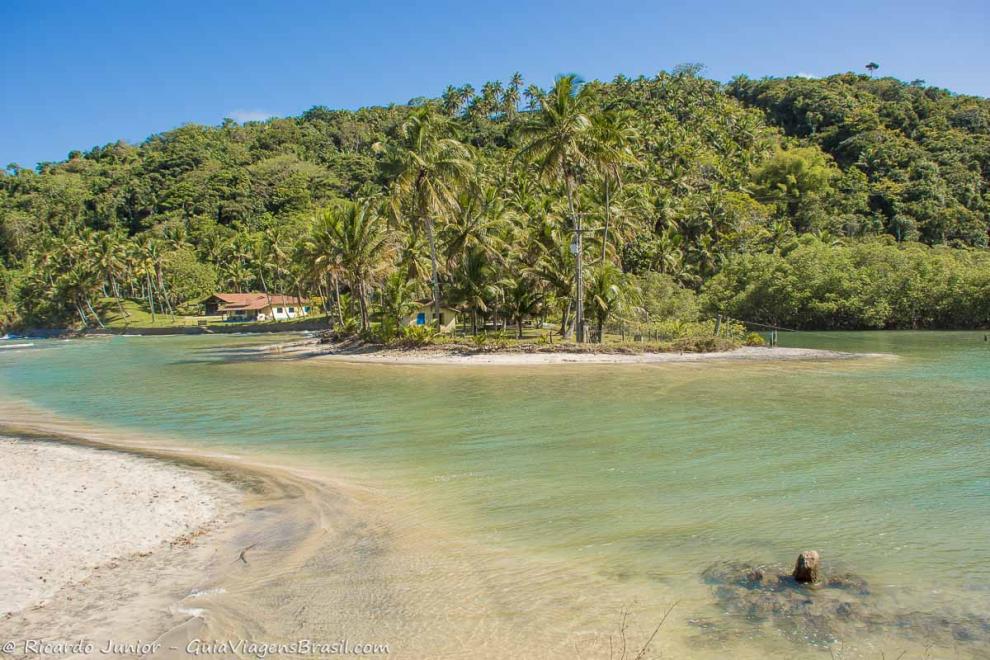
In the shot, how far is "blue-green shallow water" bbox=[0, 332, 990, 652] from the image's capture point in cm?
854

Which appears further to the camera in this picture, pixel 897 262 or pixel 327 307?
pixel 327 307

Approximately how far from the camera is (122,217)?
112250mm

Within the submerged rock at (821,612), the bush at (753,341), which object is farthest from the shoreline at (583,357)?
the submerged rock at (821,612)

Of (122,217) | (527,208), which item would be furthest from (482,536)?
(122,217)

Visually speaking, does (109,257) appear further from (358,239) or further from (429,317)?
(358,239)

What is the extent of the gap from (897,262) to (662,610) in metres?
52.2

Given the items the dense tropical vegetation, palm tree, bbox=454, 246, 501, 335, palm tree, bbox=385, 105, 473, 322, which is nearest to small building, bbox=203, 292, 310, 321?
the dense tropical vegetation

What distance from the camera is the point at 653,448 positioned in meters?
14.0

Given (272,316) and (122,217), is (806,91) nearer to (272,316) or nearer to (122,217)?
(272,316)

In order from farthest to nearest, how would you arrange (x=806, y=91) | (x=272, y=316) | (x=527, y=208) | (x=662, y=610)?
(x=806, y=91)
(x=272, y=316)
(x=527, y=208)
(x=662, y=610)

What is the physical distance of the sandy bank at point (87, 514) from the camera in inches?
296

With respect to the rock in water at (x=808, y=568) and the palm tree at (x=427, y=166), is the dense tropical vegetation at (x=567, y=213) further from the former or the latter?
the rock in water at (x=808, y=568)

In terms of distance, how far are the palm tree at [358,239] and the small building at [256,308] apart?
3750 cm

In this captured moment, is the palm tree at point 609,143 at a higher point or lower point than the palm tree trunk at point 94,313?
higher
